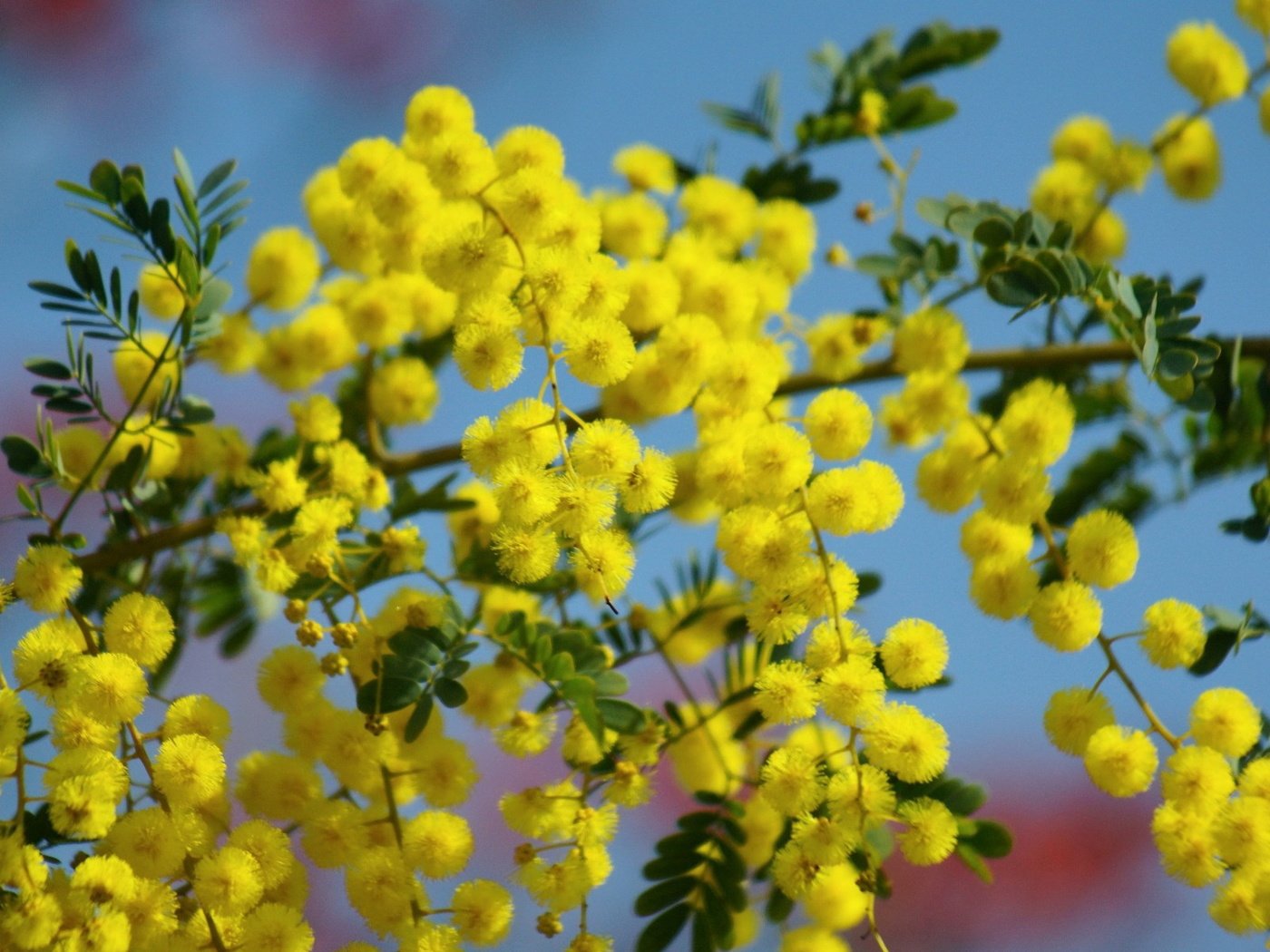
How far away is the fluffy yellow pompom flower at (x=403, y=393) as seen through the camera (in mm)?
1354

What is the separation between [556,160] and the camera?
1152 mm

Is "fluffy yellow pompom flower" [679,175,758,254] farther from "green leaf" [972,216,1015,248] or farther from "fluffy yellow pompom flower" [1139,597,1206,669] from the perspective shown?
"fluffy yellow pompom flower" [1139,597,1206,669]

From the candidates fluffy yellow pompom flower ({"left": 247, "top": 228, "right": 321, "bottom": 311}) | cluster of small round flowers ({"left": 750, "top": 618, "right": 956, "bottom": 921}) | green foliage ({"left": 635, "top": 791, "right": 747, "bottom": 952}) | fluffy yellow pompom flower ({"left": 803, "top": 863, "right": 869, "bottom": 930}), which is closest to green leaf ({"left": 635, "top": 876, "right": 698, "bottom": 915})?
green foliage ({"left": 635, "top": 791, "right": 747, "bottom": 952})

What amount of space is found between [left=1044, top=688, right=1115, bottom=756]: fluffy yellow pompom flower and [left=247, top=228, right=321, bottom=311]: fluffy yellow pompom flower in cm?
79

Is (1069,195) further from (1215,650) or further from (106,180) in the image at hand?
(106,180)

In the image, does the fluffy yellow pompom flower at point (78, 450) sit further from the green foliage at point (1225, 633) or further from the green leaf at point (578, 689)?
the green foliage at point (1225, 633)

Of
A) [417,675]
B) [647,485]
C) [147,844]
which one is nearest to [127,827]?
[147,844]

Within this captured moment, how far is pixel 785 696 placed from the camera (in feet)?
3.26

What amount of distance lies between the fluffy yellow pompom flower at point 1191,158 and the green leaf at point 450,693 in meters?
0.87

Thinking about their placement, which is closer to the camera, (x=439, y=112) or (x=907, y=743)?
(x=907, y=743)

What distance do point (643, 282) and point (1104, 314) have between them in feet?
1.27

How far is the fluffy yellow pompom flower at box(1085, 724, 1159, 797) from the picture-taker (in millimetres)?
978

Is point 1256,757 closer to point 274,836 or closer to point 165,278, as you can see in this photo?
point 274,836

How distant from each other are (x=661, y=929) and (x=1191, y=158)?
0.90m
